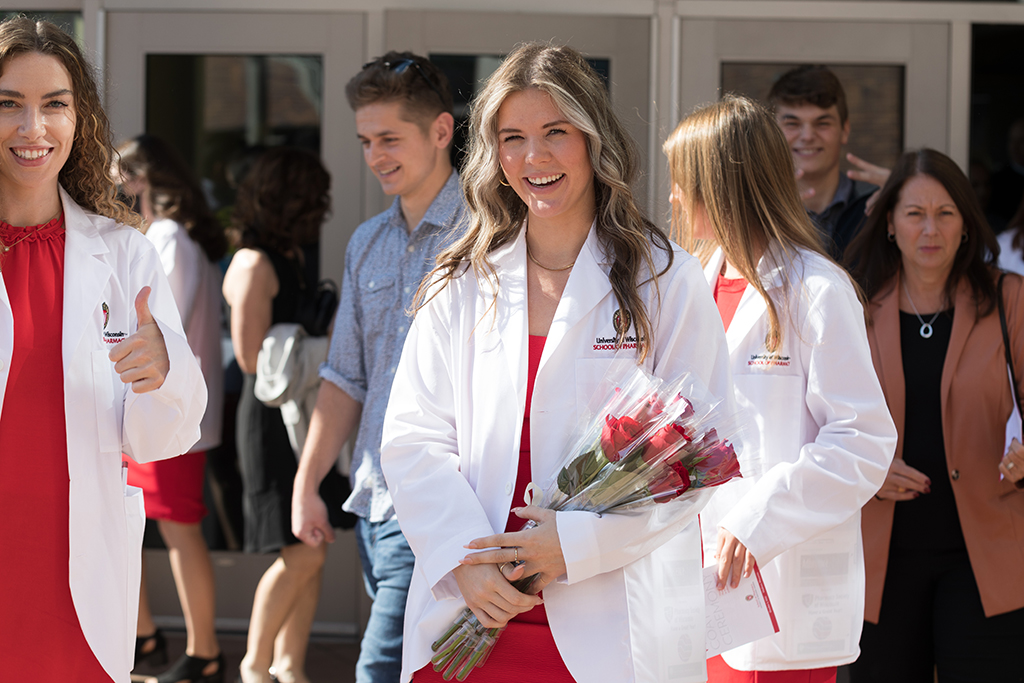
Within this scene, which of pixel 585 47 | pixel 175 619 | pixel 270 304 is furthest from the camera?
pixel 175 619

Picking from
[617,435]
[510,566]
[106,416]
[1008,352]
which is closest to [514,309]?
[617,435]

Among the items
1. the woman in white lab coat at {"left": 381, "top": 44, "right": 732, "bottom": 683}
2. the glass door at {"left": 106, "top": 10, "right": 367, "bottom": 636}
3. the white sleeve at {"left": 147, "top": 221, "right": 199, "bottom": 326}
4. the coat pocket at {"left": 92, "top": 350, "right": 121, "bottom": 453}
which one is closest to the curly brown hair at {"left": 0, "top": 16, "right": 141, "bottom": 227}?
the coat pocket at {"left": 92, "top": 350, "right": 121, "bottom": 453}

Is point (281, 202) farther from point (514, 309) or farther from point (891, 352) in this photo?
point (891, 352)

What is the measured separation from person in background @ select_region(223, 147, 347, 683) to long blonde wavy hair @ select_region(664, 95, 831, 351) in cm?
213

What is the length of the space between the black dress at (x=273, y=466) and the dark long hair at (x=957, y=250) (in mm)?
2303

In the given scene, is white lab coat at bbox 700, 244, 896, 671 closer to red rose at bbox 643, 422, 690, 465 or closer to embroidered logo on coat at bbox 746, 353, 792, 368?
embroidered logo on coat at bbox 746, 353, 792, 368

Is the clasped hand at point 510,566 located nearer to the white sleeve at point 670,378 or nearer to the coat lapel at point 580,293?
the white sleeve at point 670,378

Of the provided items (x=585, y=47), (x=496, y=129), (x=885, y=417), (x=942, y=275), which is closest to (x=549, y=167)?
(x=496, y=129)

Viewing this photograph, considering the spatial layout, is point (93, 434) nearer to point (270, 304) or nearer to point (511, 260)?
point (511, 260)

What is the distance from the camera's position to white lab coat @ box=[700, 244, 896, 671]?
258cm

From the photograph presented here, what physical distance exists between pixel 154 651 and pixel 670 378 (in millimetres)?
3483

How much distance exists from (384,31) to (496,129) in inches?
109

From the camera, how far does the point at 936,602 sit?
3258 millimetres

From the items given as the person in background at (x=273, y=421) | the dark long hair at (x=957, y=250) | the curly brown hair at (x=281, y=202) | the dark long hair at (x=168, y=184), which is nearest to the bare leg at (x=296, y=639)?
the person in background at (x=273, y=421)
